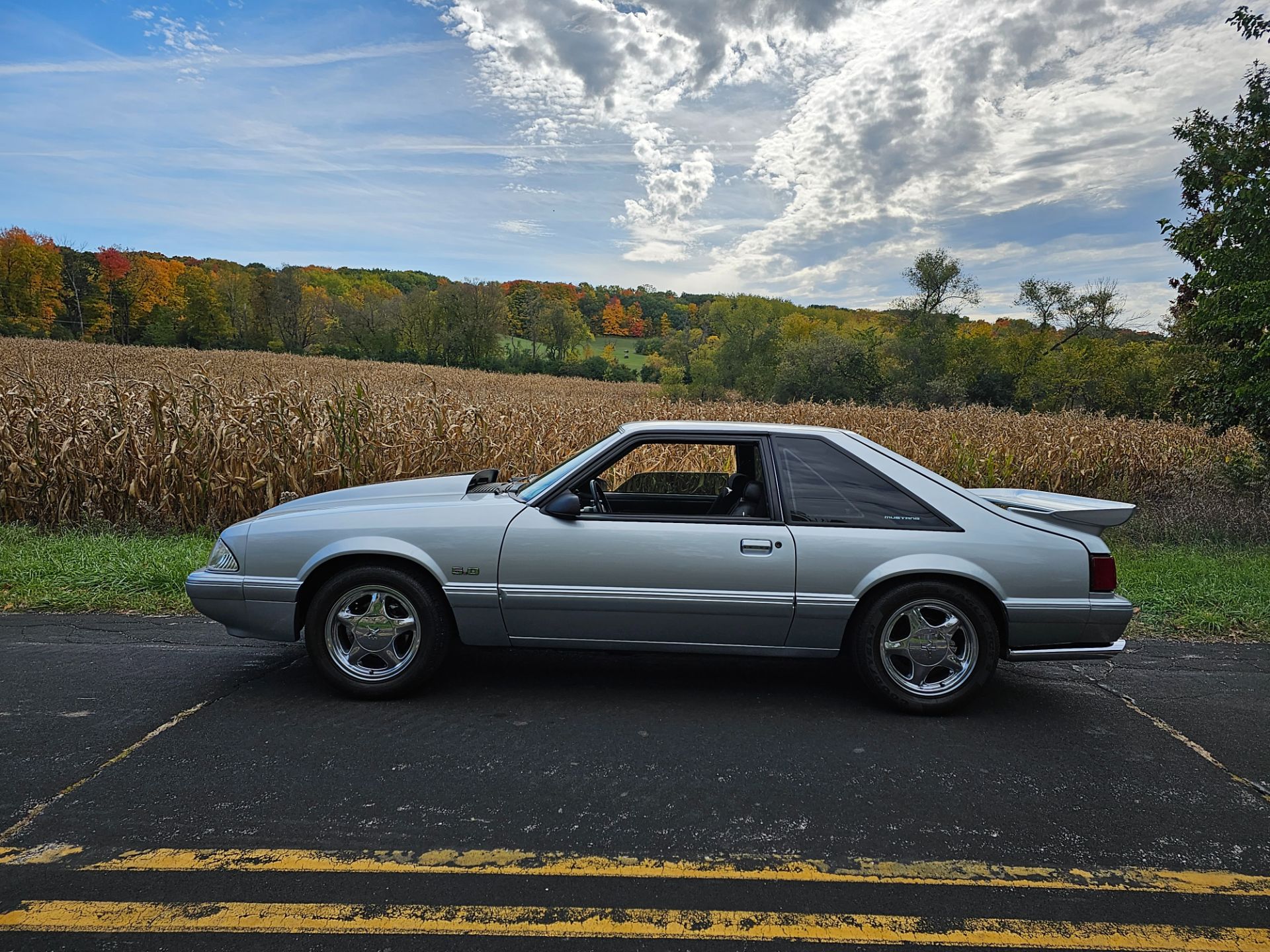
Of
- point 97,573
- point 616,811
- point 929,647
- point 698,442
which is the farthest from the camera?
point 97,573

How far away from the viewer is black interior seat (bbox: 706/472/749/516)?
475cm

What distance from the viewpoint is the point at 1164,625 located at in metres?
5.99

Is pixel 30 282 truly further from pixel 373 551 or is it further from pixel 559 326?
pixel 373 551

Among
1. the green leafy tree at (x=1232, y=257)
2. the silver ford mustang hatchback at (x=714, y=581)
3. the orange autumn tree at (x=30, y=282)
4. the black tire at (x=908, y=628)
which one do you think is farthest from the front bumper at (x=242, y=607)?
the orange autumn tree at (x=30, y=282)

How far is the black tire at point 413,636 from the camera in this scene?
13.4 feet

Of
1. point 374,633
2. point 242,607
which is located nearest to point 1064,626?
point 374,633

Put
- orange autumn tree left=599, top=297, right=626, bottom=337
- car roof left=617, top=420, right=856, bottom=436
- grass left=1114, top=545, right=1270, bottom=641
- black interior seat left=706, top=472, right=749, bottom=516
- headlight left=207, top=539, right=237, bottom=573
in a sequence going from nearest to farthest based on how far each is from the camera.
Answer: headlight left=207, top=539, right=237, bottom=573 < car roof left=617, top=420, right=856, bottom=436 < black interior seat left=706, top=472, right=749, bottom=516 < grass left=1114, top=545, right=1270, bottom=641 < orange autumn tree left=599, top=297, right=626, bottom=337

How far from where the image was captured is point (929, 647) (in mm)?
4055

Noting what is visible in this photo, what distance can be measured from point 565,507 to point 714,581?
87 cm

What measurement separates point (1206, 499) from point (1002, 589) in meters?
10.1

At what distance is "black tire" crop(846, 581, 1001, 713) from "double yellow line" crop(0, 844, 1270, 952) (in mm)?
1370

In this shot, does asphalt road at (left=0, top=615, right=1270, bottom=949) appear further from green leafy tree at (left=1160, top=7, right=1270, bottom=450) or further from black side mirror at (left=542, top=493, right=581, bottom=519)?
green leafy tree at (left=1160, top=7, right=1270, bottom=450)

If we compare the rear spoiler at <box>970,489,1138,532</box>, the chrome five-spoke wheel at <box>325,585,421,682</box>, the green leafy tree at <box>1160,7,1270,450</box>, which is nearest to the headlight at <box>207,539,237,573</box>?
the chrome five-spoke wheel at <box>325,585,421,682</box>

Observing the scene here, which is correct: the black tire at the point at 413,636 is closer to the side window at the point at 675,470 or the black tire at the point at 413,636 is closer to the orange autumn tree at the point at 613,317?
the side window at the point at 675,470
